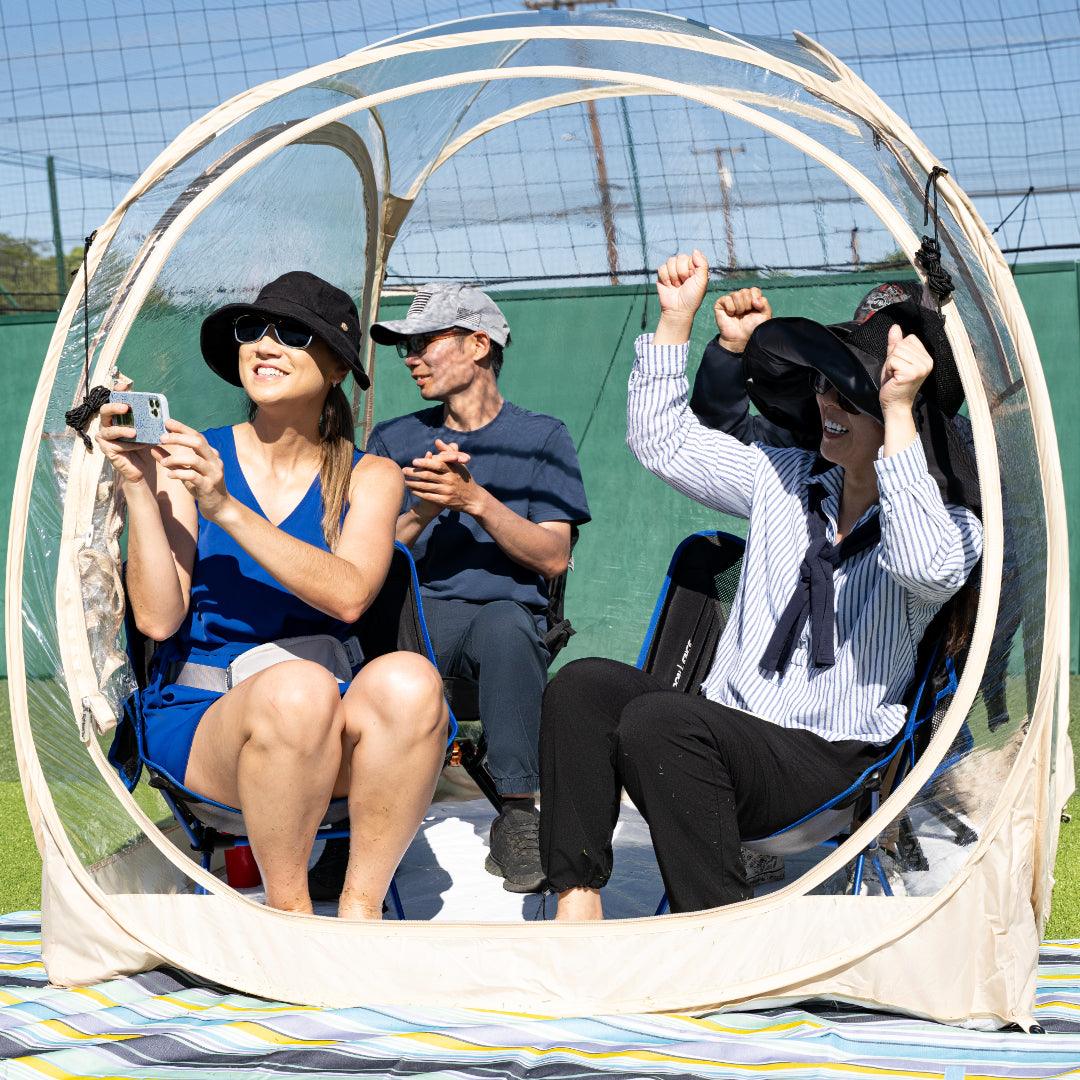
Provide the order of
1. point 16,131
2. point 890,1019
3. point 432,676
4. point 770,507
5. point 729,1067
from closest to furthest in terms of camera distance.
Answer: point 729,1067
point 890,1019
point 432,676
point 770,507
point 16,131

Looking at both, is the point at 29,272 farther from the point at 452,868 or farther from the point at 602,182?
the point at 452,868

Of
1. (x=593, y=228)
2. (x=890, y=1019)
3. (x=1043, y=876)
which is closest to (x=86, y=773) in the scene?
(x=890, y=1019)

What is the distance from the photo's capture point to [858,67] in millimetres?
5949

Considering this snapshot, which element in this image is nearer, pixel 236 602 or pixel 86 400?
pixel 86 400

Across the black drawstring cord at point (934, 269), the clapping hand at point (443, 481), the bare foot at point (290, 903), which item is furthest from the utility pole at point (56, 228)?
the black drawstring cord at point (934, 269)

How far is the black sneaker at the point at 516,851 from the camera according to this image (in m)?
3.17

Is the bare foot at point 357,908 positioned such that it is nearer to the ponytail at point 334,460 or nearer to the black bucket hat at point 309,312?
the ponytail at point 334,460

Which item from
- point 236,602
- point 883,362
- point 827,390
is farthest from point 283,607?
point 883,362

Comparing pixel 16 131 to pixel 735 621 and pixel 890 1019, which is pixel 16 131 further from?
pixel 890 1019

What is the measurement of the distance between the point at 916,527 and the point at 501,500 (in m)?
1.44

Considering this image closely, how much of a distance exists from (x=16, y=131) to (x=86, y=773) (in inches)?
223

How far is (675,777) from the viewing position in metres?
2.35

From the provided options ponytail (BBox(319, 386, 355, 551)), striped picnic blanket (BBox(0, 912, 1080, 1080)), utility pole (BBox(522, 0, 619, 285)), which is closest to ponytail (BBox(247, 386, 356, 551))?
ponytail (BBox(319, 386, 355, 551))

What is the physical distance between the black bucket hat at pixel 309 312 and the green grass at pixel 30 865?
3.34 feet
